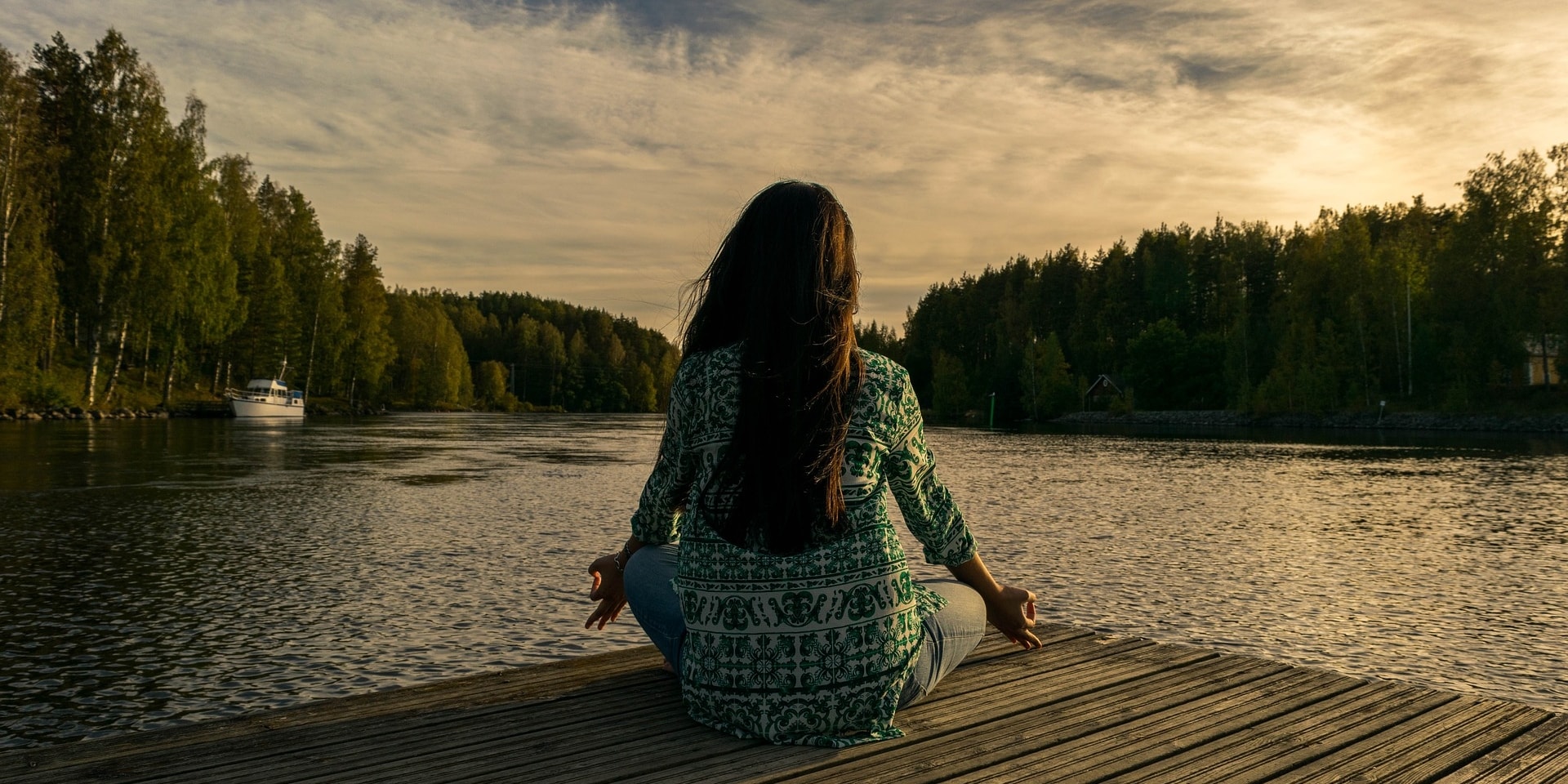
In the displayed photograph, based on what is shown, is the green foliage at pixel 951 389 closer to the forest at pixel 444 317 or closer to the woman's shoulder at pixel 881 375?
the forest at pixel 444 317

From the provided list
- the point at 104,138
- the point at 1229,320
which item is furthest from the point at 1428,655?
the point at 1229,320

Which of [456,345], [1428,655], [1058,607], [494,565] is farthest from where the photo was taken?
[456,345]

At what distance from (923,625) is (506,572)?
25.2 ft

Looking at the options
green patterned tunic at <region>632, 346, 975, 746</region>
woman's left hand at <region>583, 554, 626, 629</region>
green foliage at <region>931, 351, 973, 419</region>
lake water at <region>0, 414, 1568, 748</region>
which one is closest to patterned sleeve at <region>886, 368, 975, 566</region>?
green patterned tunic at <region>632, 346, 975, 746</region>

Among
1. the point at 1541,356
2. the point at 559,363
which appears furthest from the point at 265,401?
the point at 559,363

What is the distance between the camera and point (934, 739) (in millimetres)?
3299

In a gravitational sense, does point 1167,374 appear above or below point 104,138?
below

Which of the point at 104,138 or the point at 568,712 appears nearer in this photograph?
the point at 568,712

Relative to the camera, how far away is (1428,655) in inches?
285

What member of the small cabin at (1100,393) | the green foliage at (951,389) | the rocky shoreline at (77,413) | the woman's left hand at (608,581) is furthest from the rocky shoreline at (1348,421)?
the rocky shoreline at (77,413)

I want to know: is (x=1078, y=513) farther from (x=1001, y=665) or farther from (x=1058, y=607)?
(x=1001, y=665)

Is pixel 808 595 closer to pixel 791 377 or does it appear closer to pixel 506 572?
pixel 791 377

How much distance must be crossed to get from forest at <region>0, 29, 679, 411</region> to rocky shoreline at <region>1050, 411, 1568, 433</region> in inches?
1851

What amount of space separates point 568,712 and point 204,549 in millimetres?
9325
